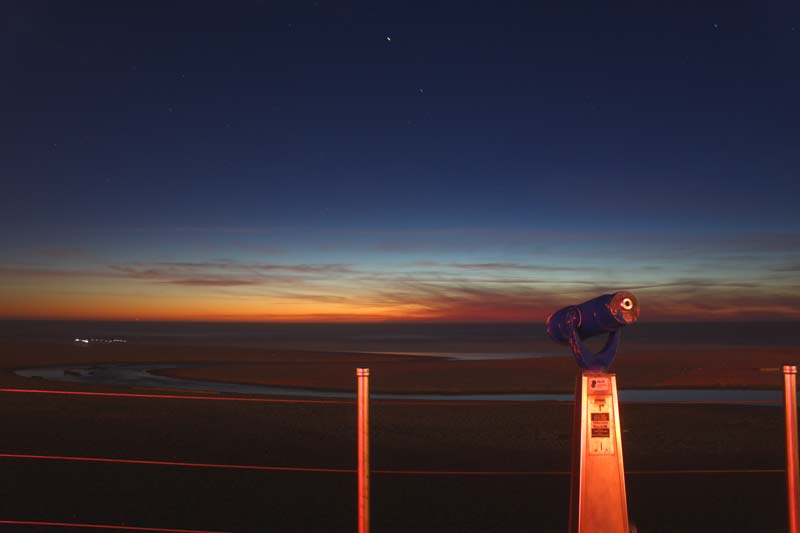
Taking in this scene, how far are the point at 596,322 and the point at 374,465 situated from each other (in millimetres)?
6283

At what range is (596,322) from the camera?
3.68 m

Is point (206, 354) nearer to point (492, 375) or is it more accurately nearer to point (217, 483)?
point (492, 375)

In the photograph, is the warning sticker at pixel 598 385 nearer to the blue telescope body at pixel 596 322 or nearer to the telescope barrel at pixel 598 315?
the blue telescope body at pixel 596 322

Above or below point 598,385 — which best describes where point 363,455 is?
below

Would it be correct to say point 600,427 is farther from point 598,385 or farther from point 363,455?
point 363,455

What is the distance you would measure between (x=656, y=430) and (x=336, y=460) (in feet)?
17.9

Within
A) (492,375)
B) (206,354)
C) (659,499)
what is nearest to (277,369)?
(492,375)

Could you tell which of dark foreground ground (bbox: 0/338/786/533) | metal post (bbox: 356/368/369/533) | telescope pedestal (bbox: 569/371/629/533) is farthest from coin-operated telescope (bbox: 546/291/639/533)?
dark foreground ground (bbox: 0/338/786/533)

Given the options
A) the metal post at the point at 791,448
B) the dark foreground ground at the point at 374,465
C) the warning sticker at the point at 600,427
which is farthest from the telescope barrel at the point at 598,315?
the dark foreground ground at the point at 374,465

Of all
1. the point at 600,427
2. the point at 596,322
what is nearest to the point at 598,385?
the point at 600,427

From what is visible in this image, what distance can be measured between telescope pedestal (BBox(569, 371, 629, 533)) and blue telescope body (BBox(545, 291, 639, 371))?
10cm

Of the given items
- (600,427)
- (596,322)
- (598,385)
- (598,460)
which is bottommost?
(598,460)

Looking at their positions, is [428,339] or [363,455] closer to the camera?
[363,455]

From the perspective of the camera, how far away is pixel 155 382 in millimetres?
21953
